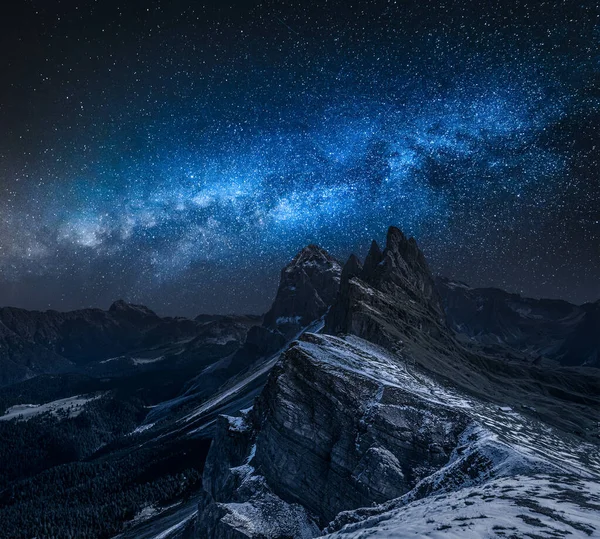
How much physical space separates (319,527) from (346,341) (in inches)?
1275

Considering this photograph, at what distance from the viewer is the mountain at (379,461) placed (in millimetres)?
24438

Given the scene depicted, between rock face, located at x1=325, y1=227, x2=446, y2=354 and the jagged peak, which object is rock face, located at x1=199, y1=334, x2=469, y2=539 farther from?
the jagged peak

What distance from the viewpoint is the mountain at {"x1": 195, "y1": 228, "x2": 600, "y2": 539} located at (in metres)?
24.4

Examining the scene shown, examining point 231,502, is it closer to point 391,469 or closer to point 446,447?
point 391,469

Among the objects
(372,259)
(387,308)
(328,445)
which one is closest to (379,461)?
(328,445)

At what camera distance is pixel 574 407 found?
374ft

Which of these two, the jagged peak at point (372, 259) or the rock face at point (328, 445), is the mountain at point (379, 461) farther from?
the jagged peak at point (372, 259)

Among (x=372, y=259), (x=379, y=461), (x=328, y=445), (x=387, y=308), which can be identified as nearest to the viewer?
(x=379, y=461)

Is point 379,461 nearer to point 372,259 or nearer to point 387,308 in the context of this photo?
point 387,308

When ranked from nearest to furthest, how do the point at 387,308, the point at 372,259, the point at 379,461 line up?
the point at 379,461, the point at 387,308, the point at 372,259

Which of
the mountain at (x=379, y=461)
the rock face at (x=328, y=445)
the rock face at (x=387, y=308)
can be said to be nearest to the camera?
the mountain at (x=379, y=461)

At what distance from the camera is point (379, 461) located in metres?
42.7

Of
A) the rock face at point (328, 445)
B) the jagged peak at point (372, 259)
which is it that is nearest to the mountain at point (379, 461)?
the rock face at point (328, 445)

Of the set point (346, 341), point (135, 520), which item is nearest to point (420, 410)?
point (346, 341)
